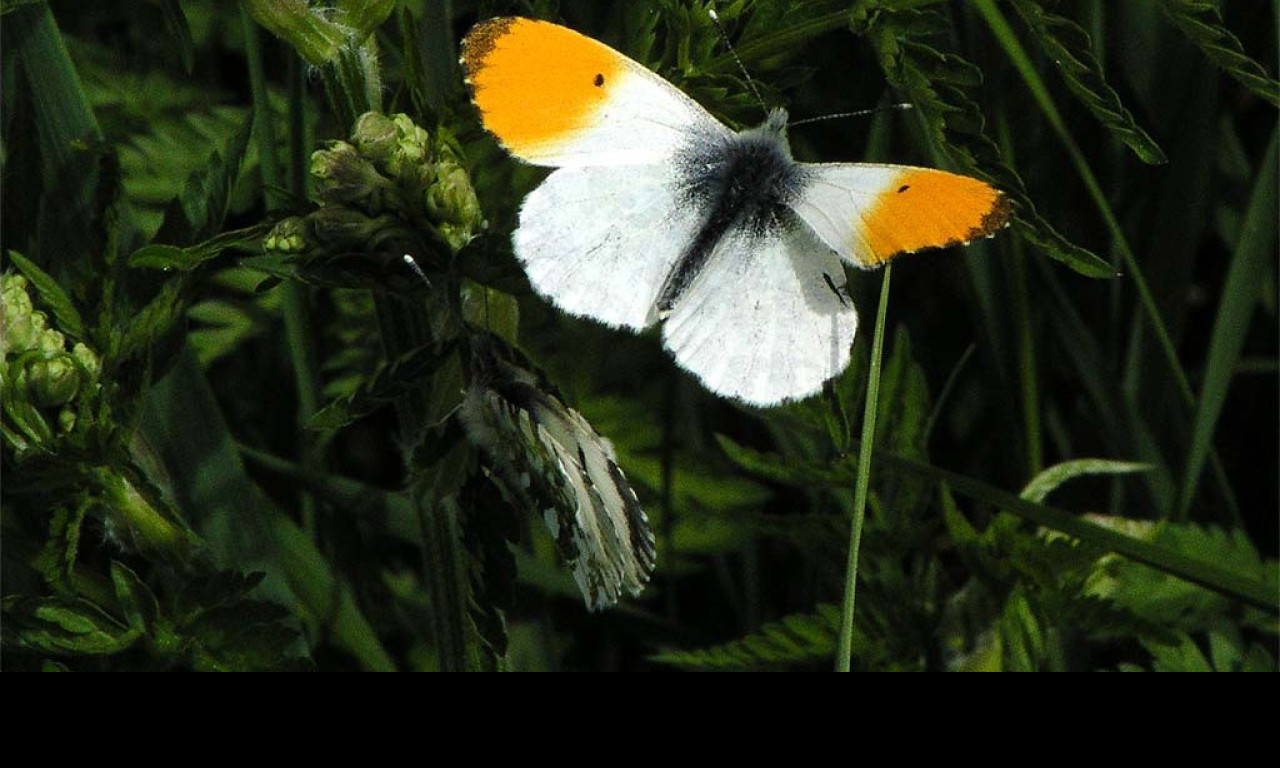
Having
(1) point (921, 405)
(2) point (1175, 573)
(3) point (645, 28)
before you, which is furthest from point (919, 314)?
(3) point (645, 28)

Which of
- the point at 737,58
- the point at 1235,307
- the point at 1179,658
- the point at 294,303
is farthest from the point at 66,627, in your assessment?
the point at 1235,307

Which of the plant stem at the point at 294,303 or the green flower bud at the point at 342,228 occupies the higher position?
the green flower bud at the point at 342,228

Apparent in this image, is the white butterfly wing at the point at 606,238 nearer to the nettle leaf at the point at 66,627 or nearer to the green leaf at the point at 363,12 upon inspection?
the green leaf at the point at 363,12

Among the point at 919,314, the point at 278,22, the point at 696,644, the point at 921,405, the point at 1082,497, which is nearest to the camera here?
the point at 278,22

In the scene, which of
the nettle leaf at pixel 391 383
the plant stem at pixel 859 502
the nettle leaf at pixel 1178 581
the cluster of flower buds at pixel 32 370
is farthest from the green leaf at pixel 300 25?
the nettle leaf at pixel 1178 581

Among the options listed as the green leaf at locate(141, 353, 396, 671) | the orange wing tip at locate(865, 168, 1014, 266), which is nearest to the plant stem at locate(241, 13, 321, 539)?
the green leaf at locate(141, 353, 396, 671)

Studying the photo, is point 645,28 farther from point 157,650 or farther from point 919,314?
point 919,314

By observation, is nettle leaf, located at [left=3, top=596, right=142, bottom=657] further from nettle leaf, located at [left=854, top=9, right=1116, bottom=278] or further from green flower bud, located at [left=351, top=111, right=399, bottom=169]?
nettle leaf, located at [left=854, top=9, right=1116, bottom=278]
